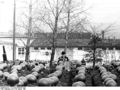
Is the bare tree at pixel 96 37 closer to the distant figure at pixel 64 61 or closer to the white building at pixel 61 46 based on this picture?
the white building at pixel 61 46

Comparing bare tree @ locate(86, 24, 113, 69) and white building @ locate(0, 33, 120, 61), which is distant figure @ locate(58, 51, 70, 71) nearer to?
white building @ locate(0, 33, 120, 61)

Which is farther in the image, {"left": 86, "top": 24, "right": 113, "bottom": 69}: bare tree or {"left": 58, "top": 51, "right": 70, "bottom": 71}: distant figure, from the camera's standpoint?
{"left": 86, "top": 24, "right": 113, "bottom": 69}: bare tree

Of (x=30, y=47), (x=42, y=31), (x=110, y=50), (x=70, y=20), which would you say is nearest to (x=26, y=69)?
(x=30, y=47)

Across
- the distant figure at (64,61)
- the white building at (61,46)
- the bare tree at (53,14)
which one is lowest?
the distant figure at (64,61)

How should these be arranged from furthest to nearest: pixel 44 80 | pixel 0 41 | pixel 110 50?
pixel 0 41, pixel 110 50, pixel 44 80

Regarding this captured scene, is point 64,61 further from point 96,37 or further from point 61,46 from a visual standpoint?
point 96,37

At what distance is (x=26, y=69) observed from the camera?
11070 mm

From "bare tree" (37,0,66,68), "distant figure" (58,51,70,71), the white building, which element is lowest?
"distant figure" (58,51,70,71)

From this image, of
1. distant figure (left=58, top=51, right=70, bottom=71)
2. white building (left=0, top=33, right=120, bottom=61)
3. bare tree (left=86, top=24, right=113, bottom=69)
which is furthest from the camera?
white building (left=0, top=33, right=120, bottom=61)

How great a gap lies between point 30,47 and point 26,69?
2.90 ft

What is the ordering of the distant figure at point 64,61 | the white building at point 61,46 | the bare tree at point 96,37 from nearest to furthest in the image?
1. the distant figure at point 64,61
2. the bare tree at point 96,37
3. the white building at point 61,46

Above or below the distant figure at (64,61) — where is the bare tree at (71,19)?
above

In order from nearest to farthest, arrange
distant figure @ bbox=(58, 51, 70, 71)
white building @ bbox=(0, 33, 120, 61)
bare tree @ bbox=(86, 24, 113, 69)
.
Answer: distant figure @ bbox=(58, 51, 70, 71)
bare tree @ bbox=(86, 24, 113, 69)
white building @ bbox=(0, 33, 120, 61)

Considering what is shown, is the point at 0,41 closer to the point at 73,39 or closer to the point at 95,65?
the point at 73,39
